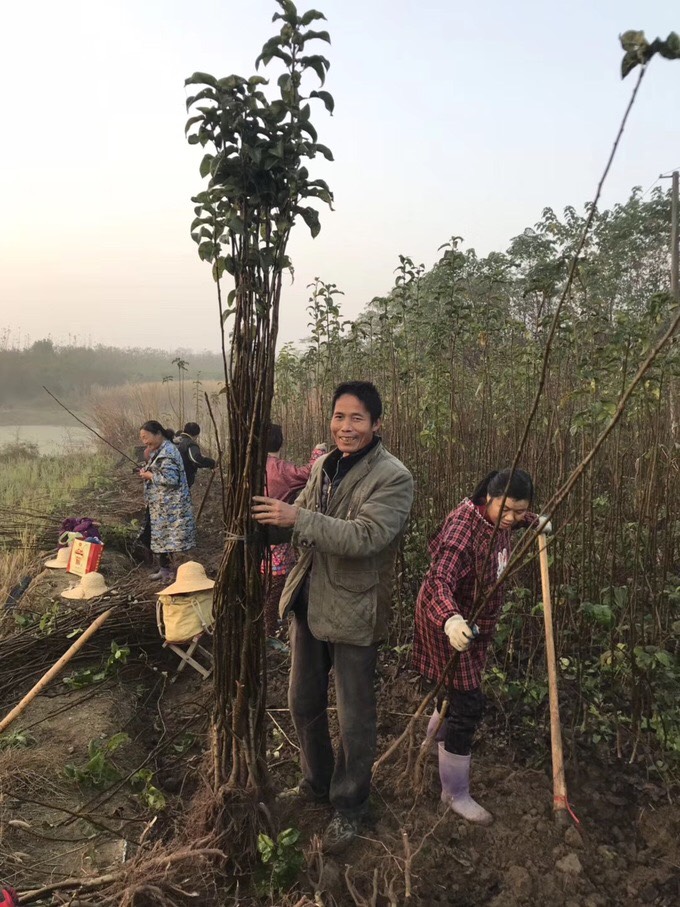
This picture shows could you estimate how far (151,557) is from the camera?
5633 mm

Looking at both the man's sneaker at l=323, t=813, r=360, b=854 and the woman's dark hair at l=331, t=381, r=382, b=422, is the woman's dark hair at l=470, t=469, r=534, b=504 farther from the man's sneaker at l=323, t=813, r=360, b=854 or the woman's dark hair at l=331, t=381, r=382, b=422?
the man's sneaker at l=323, t=813, r=360, b=854

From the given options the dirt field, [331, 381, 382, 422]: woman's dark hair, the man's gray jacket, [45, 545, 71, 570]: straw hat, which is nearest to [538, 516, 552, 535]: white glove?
the man's gray jacket

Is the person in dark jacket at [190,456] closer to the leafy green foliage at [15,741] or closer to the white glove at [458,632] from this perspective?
the leafy green foliage at [15,741]

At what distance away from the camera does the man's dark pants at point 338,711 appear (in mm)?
1954

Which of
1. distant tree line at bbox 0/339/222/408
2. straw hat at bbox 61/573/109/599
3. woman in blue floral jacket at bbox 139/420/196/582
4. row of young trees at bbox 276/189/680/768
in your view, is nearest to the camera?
row of young trees at bbox 276/189/680/768

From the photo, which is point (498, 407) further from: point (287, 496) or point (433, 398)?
point (287, 496)

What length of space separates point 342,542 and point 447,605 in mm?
476

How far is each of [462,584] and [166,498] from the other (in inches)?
127

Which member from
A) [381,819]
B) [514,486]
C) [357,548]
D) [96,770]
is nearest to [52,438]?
[96,770]

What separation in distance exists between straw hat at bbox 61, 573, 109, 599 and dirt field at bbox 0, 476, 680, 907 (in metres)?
0.62

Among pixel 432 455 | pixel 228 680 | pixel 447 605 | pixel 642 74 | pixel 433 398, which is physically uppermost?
pixel 642 74

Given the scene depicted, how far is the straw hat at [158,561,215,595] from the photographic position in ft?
10.4

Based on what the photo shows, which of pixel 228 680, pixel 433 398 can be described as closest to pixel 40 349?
pixel 433 398

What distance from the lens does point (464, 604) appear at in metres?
2.12
